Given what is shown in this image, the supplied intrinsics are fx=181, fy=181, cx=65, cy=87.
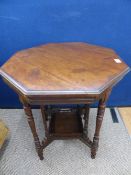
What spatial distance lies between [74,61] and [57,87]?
292mm

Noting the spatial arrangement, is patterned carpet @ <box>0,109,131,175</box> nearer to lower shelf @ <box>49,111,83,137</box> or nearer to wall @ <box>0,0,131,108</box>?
lower shelf @ <box>49,111,83,137</box>

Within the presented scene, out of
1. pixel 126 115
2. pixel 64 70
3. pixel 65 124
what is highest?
pixel 64 70

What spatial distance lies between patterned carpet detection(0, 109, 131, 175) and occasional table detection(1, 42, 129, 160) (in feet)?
0.26

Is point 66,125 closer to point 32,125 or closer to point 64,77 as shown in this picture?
point 32,125

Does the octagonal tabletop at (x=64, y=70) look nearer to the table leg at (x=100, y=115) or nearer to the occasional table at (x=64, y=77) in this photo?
the occasional table at (x=64, y=77)

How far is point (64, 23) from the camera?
143 centimetres

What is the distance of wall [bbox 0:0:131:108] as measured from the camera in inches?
53.5

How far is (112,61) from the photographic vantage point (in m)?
1.08

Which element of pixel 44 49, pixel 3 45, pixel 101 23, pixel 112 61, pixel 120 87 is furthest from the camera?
pixel 120 87

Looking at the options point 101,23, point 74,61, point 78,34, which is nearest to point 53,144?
point 74,61

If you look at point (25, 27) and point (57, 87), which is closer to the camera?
point (57, 87)

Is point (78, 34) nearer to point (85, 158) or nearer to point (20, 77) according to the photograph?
point (20, 77)

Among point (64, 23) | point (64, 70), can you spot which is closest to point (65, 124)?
point (64, 70)

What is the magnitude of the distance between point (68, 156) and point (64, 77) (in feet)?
2.41
